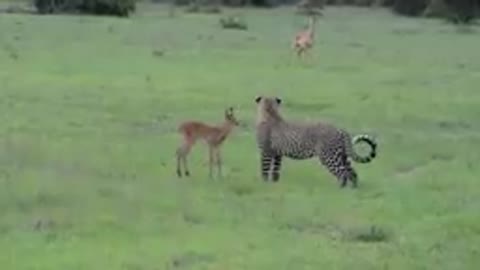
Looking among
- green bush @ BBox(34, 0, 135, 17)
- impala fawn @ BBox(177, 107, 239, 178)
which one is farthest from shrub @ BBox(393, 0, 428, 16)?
impala fawn @ BBox(177, 107, 239, 178)


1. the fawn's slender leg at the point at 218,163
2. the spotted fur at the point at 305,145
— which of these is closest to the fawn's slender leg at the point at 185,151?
the fawn's slender leg at the point at 218,163

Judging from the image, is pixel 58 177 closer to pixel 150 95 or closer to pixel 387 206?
pixel 387 206

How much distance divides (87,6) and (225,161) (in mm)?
31042

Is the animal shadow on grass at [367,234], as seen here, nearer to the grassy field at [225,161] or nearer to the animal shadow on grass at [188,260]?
the grassy field at [225,161]

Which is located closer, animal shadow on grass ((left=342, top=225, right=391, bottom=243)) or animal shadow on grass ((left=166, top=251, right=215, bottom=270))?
animal shadow on grass ((left=166, top=251, right=215, bottom=270))

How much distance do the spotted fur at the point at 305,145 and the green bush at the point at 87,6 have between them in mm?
30977

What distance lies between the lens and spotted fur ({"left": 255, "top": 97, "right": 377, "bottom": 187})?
45.5ft

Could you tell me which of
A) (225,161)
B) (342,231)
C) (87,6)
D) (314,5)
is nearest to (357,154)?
(225,161)

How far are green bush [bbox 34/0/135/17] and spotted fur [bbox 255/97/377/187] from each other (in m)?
31.0

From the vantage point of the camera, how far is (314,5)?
174 feet

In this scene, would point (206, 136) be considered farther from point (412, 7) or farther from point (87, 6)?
point (412, 7)

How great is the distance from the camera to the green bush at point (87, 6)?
44.9m

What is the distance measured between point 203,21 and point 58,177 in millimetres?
29436

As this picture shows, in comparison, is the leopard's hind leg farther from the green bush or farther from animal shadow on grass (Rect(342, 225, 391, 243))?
the green bush
